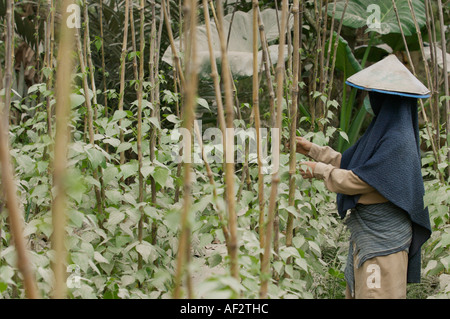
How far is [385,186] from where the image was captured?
6.26ft

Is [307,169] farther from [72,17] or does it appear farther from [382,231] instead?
[72,17]

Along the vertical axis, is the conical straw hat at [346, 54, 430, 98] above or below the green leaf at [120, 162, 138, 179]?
above

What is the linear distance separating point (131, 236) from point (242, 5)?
12.4 feet

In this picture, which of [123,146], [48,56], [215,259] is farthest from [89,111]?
[215,259]

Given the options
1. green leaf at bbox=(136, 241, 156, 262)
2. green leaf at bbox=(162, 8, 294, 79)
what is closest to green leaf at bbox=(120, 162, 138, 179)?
green leaf at bbox=(136, 241, 156, 262)

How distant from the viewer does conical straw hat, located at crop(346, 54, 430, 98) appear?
1.91m

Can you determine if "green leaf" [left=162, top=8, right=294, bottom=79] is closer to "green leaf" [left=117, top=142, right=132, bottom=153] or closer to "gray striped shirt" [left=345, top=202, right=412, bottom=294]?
"green leaf" [left=117, top=142, right=132, bottom=153]

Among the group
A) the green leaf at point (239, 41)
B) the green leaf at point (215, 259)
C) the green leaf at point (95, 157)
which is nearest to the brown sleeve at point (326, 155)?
the green leaf at point (215, 259)

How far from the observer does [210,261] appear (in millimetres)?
1944

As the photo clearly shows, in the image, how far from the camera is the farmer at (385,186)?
1917mm

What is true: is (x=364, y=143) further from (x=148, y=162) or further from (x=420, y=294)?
(x=420, y=294)
